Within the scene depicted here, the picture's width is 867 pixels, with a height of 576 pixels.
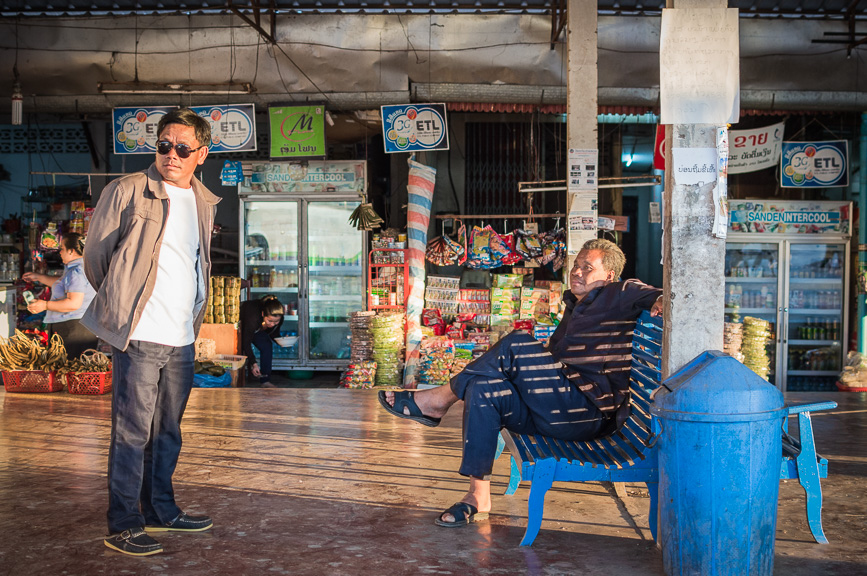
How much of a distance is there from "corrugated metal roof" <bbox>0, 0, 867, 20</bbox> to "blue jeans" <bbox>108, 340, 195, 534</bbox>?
6.16 metres

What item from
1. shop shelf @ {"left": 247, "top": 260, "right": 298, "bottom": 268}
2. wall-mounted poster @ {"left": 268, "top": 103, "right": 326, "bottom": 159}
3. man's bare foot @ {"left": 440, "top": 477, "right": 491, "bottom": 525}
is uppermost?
wall-mounted poster @ {"left": 268, "top": 103, "right": 326, "bottom": 159}

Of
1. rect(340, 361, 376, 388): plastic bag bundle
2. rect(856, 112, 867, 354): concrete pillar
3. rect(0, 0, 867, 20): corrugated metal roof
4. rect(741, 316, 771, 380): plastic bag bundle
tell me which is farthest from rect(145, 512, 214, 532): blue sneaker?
rect(856, 112, 867, 354): concrete pillar

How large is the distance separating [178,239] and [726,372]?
8.01 feet

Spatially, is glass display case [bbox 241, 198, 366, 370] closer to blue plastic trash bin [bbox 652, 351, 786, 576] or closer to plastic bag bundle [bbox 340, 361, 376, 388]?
plastic bag bundle [bbox 340, 361, 376, 388]

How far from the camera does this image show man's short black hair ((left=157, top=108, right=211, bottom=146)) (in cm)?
333

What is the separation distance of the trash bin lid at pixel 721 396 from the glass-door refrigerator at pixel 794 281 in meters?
7.19

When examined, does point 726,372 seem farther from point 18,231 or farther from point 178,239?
point 18,231

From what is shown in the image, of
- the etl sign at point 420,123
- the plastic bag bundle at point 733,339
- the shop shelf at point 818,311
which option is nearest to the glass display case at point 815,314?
the shop shelf at point 818,311

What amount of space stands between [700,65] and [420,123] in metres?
5.74

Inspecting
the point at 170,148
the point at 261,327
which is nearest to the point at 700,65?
the point at 170,148

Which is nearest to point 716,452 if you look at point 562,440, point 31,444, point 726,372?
point 726,372

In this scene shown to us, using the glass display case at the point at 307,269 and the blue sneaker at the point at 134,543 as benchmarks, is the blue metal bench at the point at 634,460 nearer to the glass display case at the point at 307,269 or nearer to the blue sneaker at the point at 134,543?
the blue sneaker at the point at 134,543

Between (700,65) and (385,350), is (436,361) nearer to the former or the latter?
(385,350)

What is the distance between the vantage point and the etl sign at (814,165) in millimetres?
9430
